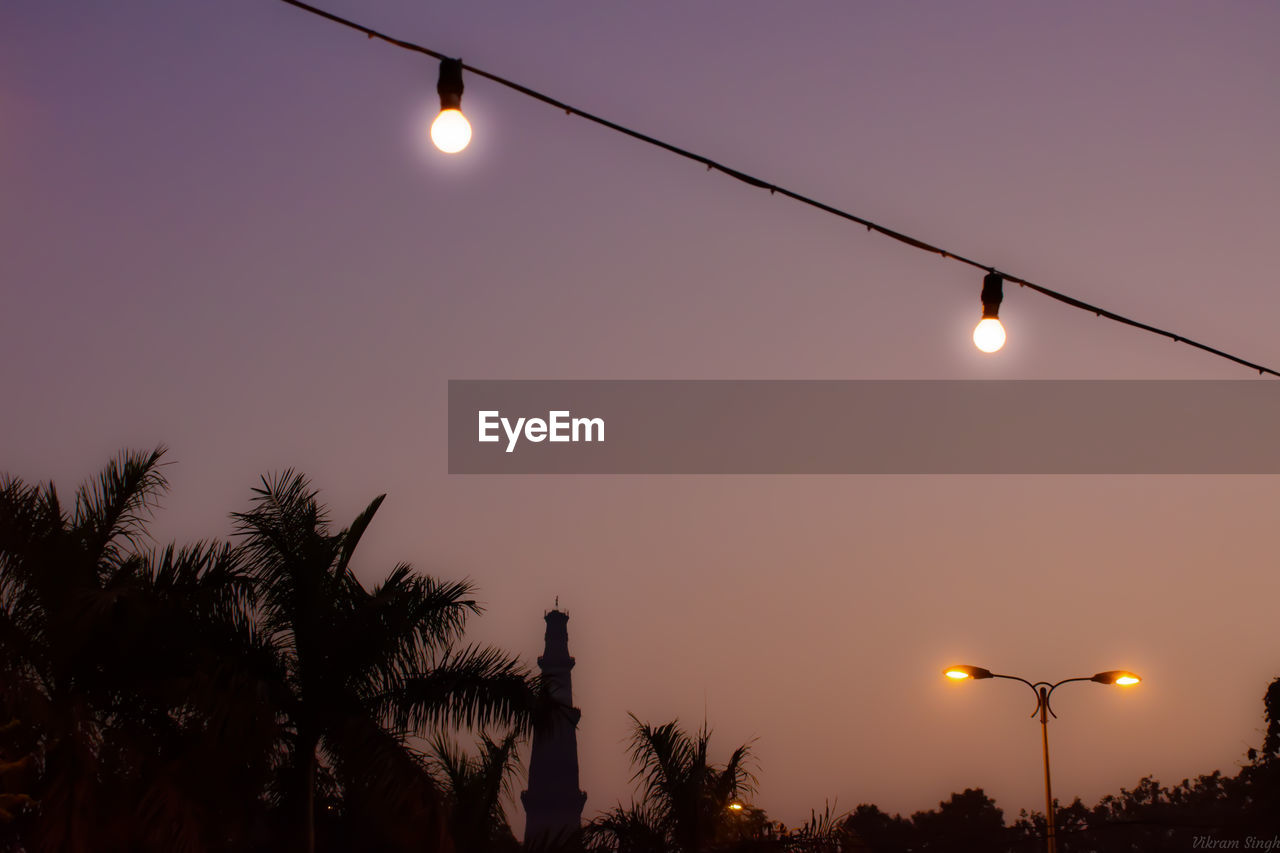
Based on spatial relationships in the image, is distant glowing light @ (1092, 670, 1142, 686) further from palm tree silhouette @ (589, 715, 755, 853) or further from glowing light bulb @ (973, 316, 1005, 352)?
glowing light bulb @ (973, 316, 1005, 352)

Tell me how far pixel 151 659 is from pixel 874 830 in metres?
92.0

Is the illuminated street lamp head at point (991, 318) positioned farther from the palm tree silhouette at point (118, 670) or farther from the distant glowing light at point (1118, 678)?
the distant glowing light at point (1118, 678)

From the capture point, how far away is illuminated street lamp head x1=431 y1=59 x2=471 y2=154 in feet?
21.1

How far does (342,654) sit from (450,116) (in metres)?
11.9

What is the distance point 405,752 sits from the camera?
15734 mm

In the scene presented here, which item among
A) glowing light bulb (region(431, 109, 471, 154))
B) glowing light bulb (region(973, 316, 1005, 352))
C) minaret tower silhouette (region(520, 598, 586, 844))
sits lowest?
minaret tower silhouette (region(520, 598, 586, 844))

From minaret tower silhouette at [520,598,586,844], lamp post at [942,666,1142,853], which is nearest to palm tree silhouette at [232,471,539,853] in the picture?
lamp post at [942,666,1142,853]

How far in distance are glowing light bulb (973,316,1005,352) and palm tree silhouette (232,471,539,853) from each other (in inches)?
418

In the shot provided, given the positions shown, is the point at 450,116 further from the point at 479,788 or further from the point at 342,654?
the point at 479,788

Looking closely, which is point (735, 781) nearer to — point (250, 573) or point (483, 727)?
point (483, 727)

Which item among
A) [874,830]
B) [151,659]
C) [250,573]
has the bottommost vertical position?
[874,830]

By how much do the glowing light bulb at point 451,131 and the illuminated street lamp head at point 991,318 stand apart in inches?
146

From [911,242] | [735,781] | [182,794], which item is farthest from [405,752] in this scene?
[911,242]

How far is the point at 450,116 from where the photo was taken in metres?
6.41
